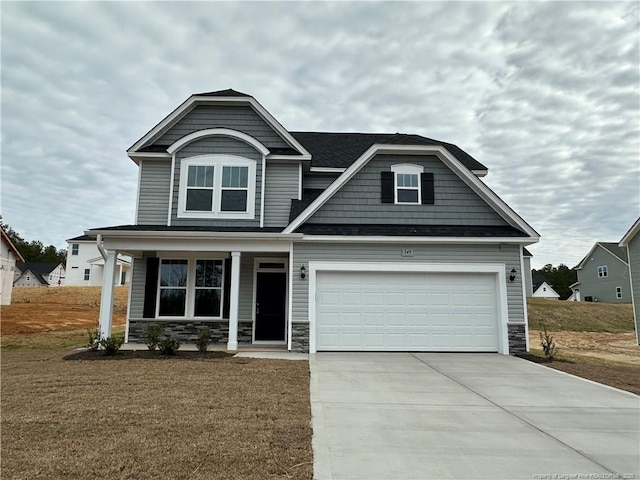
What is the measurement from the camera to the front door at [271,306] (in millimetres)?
12539

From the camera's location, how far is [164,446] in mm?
4000

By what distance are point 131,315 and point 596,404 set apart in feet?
38.3

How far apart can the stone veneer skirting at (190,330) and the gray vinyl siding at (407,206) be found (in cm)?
453

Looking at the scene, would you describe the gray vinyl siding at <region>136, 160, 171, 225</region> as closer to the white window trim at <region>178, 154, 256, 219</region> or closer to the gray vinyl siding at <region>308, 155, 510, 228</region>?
the white window trim at <region>178, 154, 256, 219</region>

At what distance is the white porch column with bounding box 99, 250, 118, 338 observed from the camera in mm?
10656

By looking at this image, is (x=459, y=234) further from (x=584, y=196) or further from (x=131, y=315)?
(x=584, y=196)

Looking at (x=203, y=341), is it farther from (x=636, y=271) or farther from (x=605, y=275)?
(x=605, y=275)

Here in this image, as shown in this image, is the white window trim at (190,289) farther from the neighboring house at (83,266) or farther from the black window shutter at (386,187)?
the neighboring house at (83,266)

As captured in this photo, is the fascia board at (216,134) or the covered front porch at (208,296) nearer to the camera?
the covered front porch at (208,296)

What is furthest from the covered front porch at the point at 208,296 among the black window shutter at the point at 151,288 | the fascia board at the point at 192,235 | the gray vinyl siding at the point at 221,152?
the fascia board at the point at 192,235

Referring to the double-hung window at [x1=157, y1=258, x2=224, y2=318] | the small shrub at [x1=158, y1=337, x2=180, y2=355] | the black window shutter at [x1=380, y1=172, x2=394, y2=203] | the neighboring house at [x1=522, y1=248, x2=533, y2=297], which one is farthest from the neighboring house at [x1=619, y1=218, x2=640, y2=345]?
the small shrub at [x1=158, y1=337, x2=180, y2=355]

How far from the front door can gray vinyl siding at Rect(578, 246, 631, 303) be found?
34.4 metres

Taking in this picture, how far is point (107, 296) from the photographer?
10820 millimetres

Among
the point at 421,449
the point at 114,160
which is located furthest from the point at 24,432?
the point at 114,160
